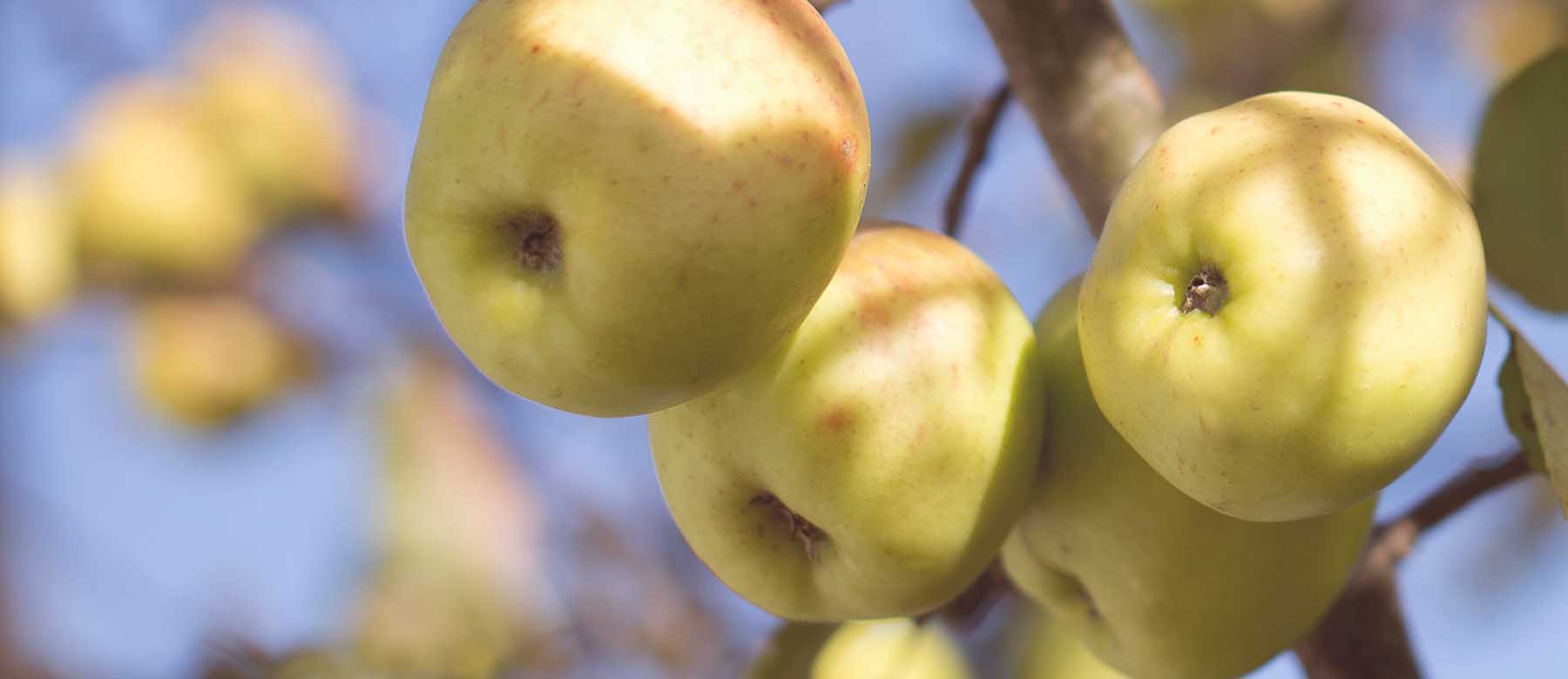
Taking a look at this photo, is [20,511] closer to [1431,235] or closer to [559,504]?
[559,504]

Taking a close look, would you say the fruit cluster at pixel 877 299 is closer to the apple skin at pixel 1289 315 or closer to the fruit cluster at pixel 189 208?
the apple skin at pixel 1289 315

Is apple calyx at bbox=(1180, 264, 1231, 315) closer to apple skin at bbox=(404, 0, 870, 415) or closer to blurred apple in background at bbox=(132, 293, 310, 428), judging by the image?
apple skin at bbox=(404, 0, 870, 415)

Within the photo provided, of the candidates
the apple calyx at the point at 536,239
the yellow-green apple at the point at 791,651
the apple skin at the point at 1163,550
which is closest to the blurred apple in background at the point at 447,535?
the yellow-green apple at the point at 791,651

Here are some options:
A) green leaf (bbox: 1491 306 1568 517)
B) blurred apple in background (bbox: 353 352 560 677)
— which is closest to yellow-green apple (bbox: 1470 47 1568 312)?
green leaf (bbox: 1491 306 1568 517)

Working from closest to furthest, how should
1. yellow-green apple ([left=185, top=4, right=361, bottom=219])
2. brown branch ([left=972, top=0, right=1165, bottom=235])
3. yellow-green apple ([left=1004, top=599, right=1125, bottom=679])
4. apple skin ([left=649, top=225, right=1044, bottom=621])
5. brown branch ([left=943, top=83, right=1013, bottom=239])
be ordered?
apple skin ([left=649, top=225, right=1044, bottom=621])
brown branch ([left=972, top=0, right=1165, bottom=235])
brown branch ([left=943, top=83, right=1013, bottom=239])
yellow-green apple ([left=1004, top=599, right=1125, bottom=679])
yellow-green apple ([left=185, top=4, right=361, bottom=219])

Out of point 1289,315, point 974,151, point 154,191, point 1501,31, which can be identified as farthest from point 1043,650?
point 1501,31

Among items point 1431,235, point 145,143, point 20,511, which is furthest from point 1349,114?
point 145,143
